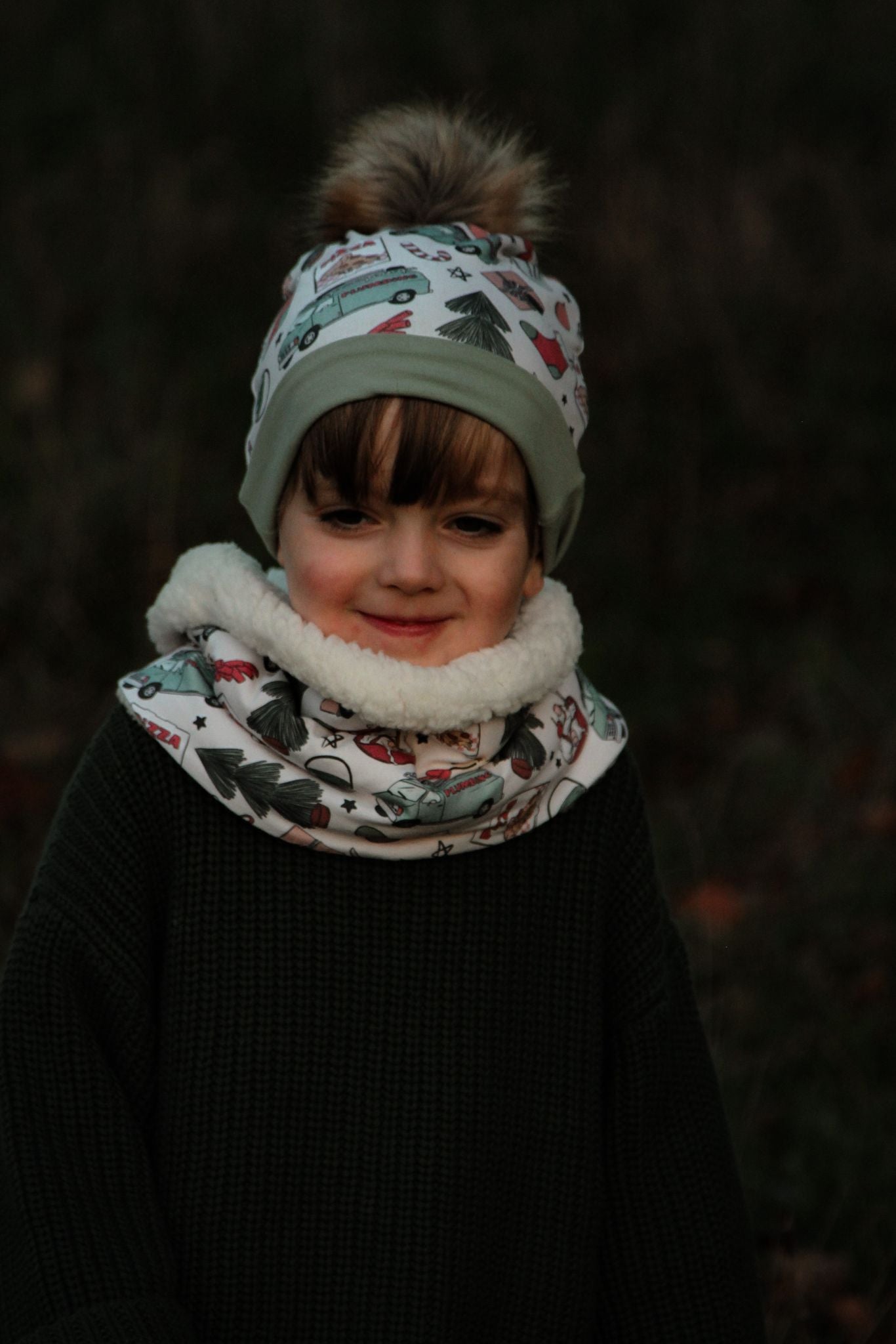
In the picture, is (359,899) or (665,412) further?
(665,412)

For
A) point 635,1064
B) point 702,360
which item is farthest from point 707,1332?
point 702,360

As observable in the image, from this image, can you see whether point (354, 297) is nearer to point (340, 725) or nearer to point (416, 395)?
point (416, 395)

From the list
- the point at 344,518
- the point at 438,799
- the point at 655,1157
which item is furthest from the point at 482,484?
the point at 655,1157

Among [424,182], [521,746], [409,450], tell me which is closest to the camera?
[409,450]

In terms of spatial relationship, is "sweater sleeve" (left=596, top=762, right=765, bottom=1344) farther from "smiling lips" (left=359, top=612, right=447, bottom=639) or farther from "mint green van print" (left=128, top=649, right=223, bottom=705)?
"mint green van print" (left=128, top=649, right=223, bottom=705)

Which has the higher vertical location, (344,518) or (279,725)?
(344,518)

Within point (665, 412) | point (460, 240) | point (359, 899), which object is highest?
point (460, 240)

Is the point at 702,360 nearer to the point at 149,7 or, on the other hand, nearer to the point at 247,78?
the point at 247,78

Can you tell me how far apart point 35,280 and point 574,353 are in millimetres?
5340

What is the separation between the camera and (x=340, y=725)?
6.16ft

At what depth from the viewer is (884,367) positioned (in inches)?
265

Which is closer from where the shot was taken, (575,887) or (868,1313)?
(575,887)

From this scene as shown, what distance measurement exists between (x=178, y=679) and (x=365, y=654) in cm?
24

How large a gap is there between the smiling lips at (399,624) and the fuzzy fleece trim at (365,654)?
4 cm
